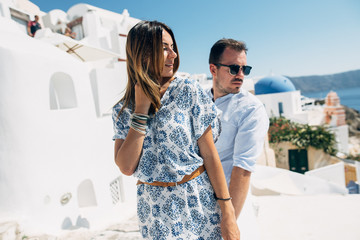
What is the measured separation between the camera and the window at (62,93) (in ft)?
19.2

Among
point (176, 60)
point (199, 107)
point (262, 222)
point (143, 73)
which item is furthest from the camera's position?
→ point (262, 222)

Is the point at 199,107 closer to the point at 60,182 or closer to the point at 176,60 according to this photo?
the point at 176,60

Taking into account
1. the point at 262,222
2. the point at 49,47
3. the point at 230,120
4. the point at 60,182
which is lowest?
the point at 262,222

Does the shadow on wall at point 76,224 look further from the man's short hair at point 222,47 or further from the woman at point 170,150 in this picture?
the man's short hair at point 222,47

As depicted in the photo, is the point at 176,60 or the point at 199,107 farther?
the point at 176,60

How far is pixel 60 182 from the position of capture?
5.18m

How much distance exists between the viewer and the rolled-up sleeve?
5.07 ft

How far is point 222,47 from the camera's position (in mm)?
1805

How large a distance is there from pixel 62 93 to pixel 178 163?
5698mm

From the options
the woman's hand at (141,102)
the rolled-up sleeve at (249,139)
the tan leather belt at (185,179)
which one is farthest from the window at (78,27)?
the tan leather belt at (185,179)

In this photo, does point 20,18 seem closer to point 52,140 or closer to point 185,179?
point 52,140

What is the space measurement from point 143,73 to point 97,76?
673cm

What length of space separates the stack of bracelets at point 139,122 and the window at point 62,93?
211 inches

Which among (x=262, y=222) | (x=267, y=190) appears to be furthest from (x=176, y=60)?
(x=267, y=190)
